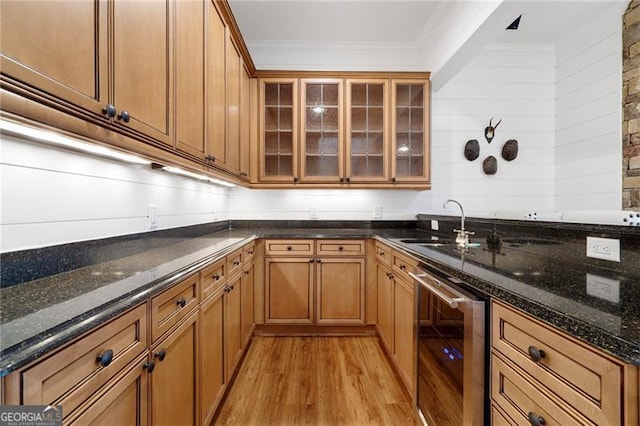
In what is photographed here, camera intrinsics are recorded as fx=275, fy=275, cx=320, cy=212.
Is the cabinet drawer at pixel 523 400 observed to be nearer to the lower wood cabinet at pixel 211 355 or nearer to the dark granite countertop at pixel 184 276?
the dark granite countertop at pixel 184 276

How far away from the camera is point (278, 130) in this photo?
9.10ft

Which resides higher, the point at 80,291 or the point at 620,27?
the point at 620,27

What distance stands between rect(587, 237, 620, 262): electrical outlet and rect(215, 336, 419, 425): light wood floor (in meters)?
1.20

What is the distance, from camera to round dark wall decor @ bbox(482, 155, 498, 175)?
2998 mm

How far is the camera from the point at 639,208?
2295mm

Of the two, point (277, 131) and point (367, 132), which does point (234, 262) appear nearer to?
point (277, 131)

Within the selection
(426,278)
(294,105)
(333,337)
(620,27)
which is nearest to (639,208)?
(620,27)

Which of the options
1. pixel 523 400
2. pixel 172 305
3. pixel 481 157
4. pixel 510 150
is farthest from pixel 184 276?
pixel 510 150

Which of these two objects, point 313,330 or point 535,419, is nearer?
point 535,419

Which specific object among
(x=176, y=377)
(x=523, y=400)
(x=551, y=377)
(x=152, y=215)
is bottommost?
(x=176, y=377)

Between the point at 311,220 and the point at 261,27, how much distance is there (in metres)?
1.96

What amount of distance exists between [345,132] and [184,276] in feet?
7.05

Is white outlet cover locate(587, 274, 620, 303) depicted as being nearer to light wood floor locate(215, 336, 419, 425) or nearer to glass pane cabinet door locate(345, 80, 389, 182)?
light wood floor locate(215, 336, 419, 425)

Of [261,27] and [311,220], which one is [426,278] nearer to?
[311,220]
